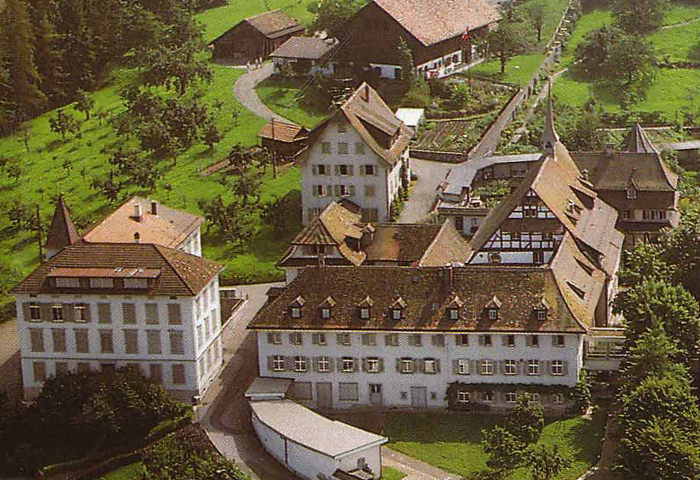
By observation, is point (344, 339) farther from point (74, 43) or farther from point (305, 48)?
point (74, 43)

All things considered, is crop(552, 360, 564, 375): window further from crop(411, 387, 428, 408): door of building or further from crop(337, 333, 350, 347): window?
crop(337, 333, 350, 347): window

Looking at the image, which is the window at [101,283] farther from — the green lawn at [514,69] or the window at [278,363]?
the green lawn at [514,69]

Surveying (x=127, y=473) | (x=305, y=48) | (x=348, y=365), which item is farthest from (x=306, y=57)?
(x=127, y=473)

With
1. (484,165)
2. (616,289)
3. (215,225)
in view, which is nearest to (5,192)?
(215,225)

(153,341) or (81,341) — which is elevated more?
(153,341)

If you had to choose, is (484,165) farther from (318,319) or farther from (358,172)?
(318,319)

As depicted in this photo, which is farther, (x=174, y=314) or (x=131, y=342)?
(x=131, y=342)

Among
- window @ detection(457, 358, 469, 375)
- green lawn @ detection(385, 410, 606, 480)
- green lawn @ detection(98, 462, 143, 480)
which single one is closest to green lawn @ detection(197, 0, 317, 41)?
window @ detection(457, 358, 469, 375)
